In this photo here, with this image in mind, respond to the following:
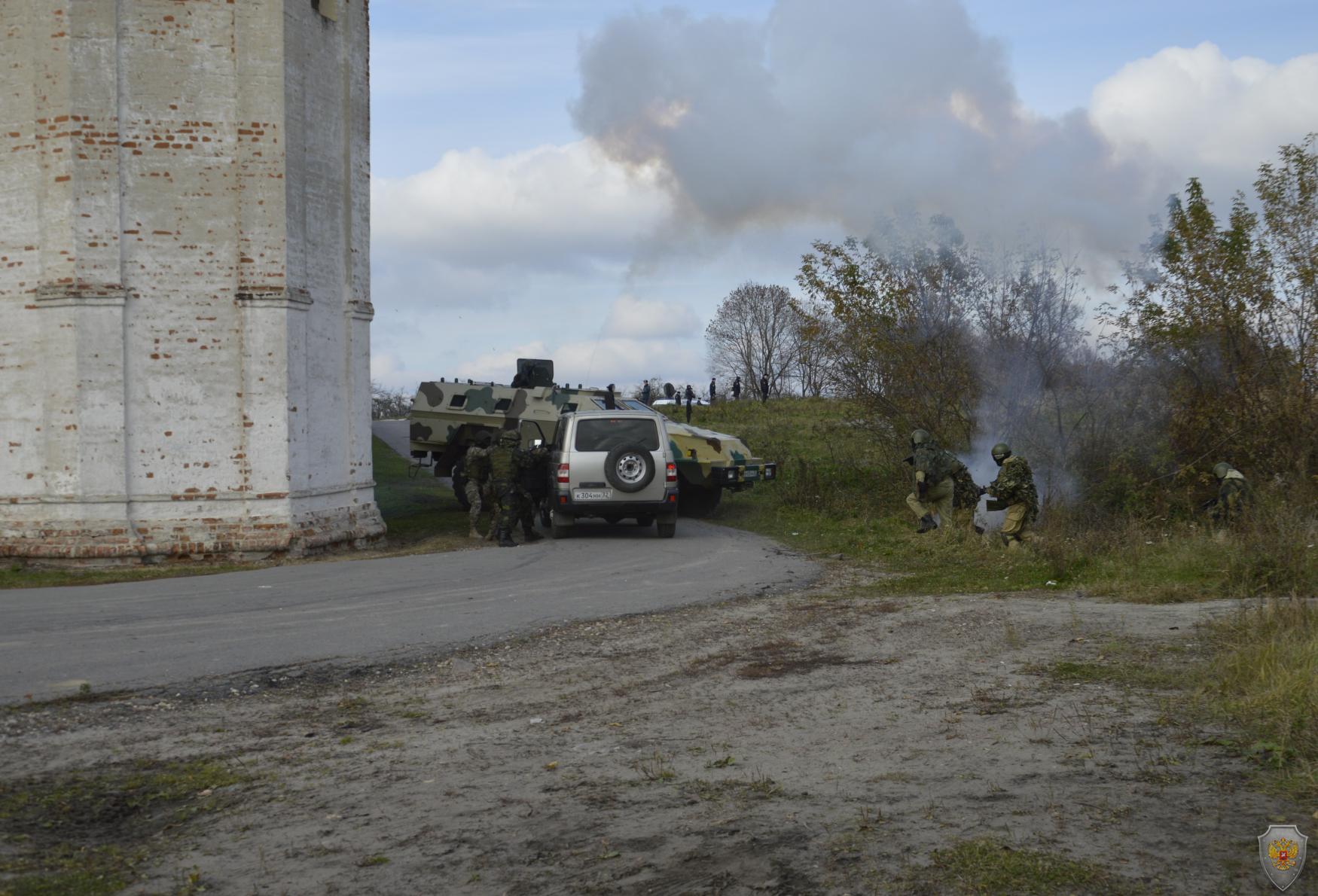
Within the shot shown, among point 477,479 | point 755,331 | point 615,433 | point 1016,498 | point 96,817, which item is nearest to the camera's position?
point 96,817

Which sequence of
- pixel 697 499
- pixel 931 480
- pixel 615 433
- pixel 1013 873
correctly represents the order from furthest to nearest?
pixel 697 499
pixel 615 433
pixel 931 480
pixel 1013 873

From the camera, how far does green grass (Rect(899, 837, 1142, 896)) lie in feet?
13.7

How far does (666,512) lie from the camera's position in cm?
1673

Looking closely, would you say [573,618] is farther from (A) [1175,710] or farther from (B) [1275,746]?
(B) [1275,746]

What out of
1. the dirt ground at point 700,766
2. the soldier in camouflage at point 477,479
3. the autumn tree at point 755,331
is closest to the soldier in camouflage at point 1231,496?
the dirt ground at point 700,766

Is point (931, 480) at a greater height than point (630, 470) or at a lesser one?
lesser

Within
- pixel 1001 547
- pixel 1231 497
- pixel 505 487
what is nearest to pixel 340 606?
pixel 505 487

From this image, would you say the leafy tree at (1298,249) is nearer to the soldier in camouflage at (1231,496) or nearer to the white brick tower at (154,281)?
the soldier in camouflage at (1231,496)

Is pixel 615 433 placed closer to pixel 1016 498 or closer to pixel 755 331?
pixel 1016 498

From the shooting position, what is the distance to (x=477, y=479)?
1716 cm

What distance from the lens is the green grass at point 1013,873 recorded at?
418 cm

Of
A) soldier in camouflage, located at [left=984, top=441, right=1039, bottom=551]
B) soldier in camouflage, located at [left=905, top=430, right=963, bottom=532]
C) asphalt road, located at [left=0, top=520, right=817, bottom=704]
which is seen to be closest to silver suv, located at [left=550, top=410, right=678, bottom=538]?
asphalt road, located at [left=0, top=520, right=817, bottom=704]

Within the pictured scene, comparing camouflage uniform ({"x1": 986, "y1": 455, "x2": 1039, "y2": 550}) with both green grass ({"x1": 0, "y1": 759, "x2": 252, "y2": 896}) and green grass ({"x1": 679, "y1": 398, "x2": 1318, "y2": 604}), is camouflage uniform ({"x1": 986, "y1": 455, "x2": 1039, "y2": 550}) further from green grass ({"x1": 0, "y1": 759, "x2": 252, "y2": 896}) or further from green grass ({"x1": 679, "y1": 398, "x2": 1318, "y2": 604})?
green grass ({"x1": 0, "y1": 759, "x2": 252, "y2": 896})

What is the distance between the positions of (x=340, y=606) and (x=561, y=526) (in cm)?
619
